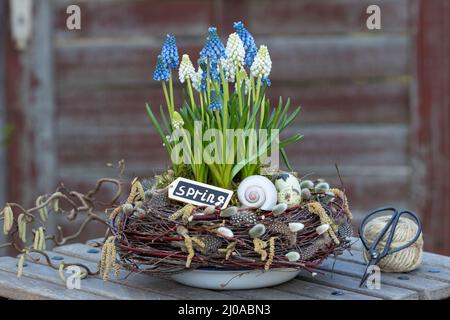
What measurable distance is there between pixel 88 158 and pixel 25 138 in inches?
10.9

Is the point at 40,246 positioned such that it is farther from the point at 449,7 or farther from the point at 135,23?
the point at 449,7

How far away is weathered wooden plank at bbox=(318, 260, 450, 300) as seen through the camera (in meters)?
1.94

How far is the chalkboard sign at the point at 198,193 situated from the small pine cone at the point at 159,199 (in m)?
0.03

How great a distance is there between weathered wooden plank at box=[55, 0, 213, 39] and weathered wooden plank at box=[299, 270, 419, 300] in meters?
1.88

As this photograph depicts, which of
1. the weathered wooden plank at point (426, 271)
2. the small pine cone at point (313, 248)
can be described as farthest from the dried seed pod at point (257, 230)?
the weathered wooden plank at point (426, 271)

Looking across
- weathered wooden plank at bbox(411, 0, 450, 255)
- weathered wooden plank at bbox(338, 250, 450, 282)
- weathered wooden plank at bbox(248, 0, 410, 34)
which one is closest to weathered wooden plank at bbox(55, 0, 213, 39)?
weathered wooden plank at bbox(248, 0, 410, 34)

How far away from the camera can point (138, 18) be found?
149 inches

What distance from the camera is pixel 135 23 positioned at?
379 cm

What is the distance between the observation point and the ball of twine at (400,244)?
204cm

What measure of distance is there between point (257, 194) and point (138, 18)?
2.10 meters

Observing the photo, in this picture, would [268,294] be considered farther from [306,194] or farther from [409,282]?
[409,282]

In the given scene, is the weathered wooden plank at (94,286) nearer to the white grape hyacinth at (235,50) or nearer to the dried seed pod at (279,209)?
the dried seed pod at (279,209)

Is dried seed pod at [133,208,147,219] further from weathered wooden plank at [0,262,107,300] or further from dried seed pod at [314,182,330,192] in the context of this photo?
dried seed pod at [314,182,330,192]

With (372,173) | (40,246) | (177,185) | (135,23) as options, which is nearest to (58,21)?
(135,23)
